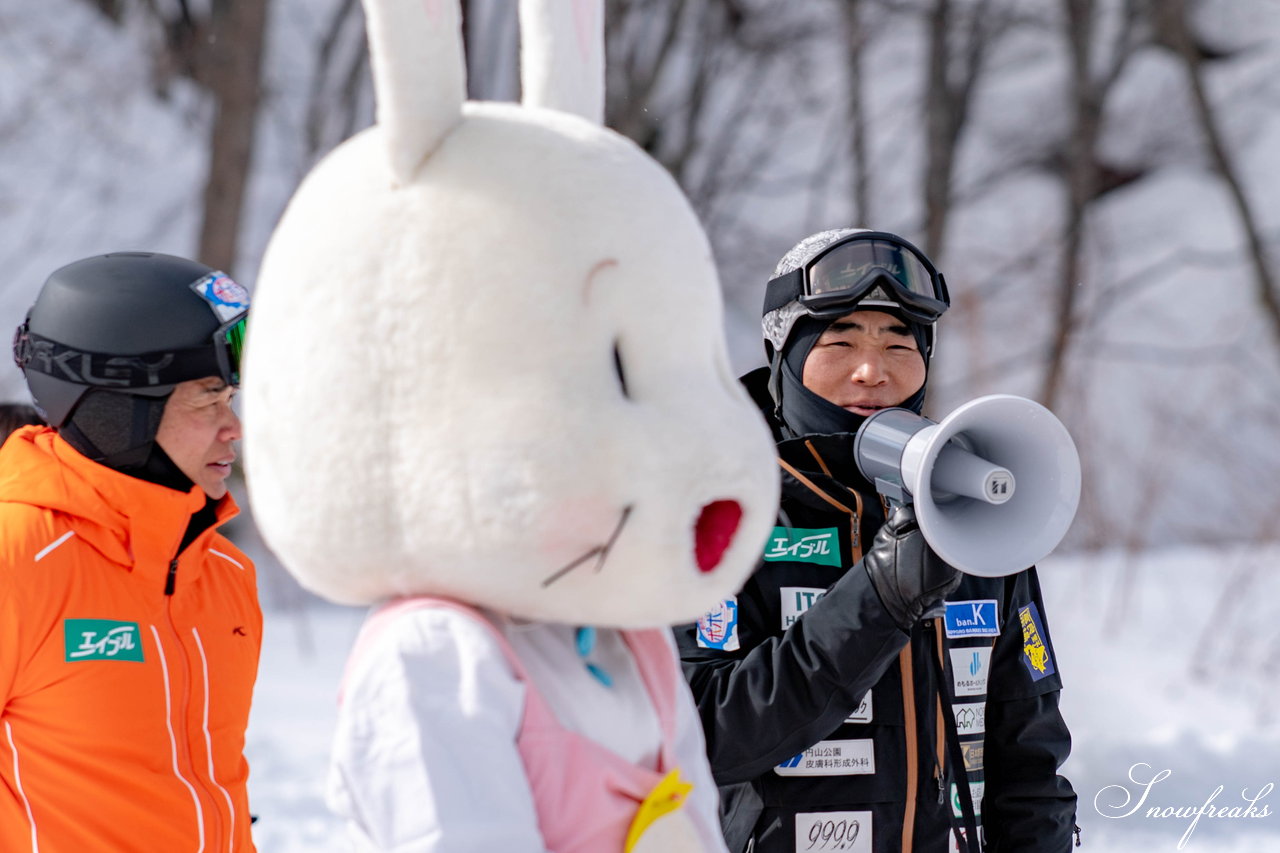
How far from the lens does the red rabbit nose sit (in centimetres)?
130

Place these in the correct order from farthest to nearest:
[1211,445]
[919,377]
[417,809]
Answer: [1211,445]
[919,377]
[417,809]

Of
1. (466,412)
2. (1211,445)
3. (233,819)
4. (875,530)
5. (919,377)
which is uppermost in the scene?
(466,412)

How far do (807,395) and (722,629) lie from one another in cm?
→ 45

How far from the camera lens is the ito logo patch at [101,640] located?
6.82ft

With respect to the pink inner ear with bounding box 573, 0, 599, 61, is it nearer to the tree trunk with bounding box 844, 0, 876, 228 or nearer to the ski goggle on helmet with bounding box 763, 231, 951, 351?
the ski goggle on helmet with bounding box 763, 231, 951, 351

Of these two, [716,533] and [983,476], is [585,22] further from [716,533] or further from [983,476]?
[983,476]

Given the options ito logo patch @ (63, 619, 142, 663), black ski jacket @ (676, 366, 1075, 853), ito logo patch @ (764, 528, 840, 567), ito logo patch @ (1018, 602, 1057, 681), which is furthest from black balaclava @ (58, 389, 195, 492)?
ito logo patch @ (1018, 602, 1057, 681)

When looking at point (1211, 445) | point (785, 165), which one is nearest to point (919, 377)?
point (1211, 445)

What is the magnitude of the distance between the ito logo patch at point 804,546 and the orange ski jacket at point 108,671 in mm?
956

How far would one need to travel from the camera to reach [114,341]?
2193 millimetres

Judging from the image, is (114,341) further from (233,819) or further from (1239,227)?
(1239,227)

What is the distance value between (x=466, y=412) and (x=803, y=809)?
3.84 feet

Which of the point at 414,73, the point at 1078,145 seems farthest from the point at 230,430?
the point at 1078,145

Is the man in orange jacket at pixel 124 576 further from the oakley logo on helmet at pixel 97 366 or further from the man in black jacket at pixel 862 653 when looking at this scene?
the man in black jacket at pixel 862 653
